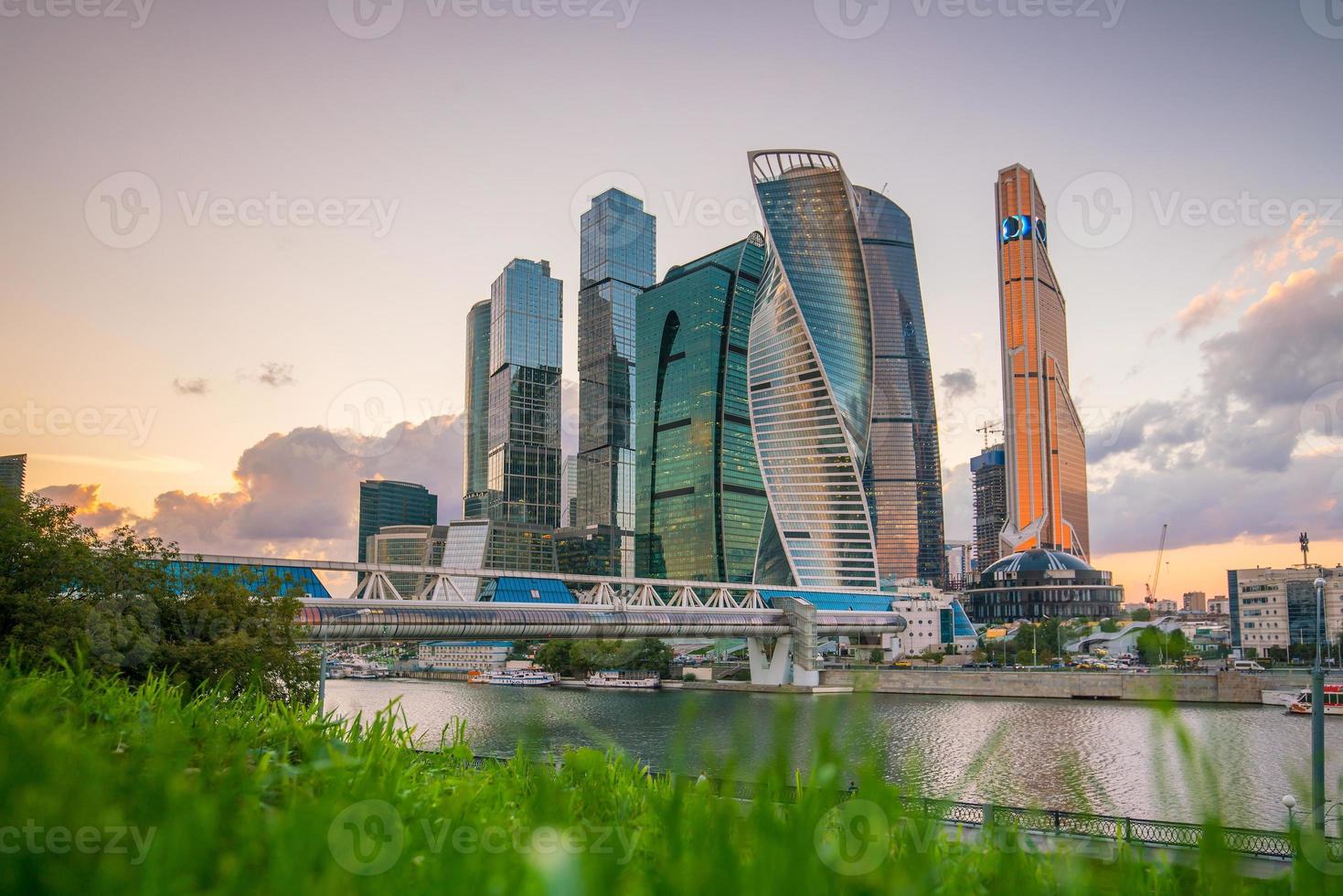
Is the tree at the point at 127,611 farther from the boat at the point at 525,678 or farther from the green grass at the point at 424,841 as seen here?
the boat at the point at 525,678

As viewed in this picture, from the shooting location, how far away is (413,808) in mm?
3646

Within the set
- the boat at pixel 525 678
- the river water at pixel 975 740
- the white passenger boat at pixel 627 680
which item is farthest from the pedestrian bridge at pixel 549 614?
the boat at pixel 525 678

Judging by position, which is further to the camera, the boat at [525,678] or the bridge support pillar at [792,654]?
the boat at [525,678]

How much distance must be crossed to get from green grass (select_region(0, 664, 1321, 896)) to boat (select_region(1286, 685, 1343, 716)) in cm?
6587

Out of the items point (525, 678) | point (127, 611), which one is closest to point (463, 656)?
point (525, 678)

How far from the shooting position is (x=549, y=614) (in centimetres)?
6281

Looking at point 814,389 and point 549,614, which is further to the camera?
point 814,389

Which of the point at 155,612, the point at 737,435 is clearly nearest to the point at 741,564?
the point at 737,435

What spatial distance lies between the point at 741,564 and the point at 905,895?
169 meters

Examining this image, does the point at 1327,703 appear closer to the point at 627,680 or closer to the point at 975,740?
the point at 975,740

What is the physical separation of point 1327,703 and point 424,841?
2893 inches

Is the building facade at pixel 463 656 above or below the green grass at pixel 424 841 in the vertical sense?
below

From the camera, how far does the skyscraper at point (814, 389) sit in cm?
11894

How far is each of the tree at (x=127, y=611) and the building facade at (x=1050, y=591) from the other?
148 m
